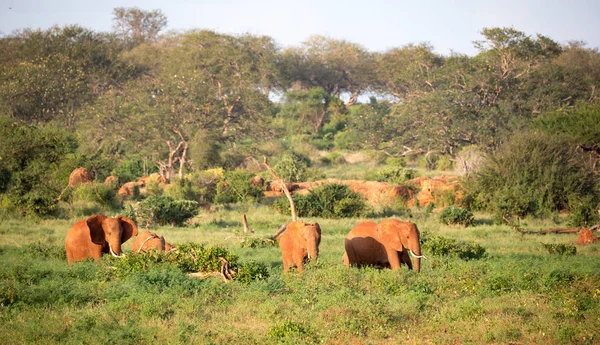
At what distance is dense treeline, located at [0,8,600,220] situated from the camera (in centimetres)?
2891

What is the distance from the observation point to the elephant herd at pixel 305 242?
11672 millimetres

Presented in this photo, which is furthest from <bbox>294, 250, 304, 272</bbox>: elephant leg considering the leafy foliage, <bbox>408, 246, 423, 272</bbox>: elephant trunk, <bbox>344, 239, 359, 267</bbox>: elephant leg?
the leafy foliage

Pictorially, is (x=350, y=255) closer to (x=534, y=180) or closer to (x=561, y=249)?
(x=561, y=249)

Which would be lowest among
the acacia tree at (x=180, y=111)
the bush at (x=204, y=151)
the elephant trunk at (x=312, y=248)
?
the elephant trunk at (x=312, y=248)

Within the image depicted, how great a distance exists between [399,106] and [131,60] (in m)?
20.1

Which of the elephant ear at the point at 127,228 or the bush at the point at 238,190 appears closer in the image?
the elephant ear at the point at 127,228

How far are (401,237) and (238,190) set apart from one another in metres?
14.8

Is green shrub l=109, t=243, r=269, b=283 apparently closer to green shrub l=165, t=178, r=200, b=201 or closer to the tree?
green shrub l=165, t=178, r=200, b=201

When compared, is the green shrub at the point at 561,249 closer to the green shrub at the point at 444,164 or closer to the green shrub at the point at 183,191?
the green shrub at the point at 183,191

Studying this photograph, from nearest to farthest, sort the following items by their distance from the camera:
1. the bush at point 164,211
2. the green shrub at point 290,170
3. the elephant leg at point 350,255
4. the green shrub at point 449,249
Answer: the elephant leg at point 350,255 < the green shrub at point 449,249 < the bush at point 164,211 < the green shrub at point 290,170

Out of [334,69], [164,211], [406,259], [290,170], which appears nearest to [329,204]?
[164,211]

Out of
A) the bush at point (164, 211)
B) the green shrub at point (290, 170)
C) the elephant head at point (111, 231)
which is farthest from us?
the green shrub at point (290, 170)

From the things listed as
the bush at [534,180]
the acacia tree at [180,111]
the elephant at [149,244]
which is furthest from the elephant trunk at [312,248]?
the acacia tree at [180,111]

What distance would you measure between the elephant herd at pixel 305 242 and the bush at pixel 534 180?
34.1 ft
